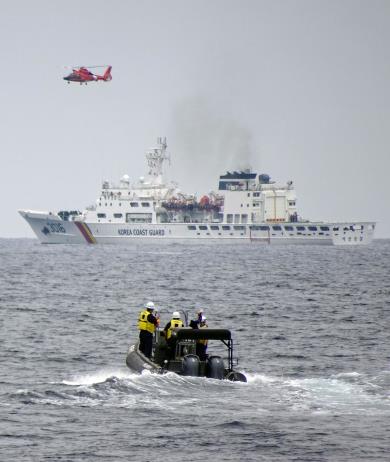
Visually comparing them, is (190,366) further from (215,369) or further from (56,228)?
(56,228)

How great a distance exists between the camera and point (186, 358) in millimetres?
29094

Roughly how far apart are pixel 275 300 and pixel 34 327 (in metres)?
21.6

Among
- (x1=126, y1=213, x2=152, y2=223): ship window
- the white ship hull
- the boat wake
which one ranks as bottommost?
the boat wake

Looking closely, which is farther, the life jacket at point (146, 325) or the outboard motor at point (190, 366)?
the life jacket at point (146, 325)

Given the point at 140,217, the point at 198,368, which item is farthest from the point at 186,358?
the point at 140,217

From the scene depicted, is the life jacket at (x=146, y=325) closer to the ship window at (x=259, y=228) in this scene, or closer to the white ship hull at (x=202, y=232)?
the white ship hull at (x=202, y=232)

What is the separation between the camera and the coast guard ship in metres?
172

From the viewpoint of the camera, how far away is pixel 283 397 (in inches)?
1088

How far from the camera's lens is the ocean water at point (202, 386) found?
22391 millimetres

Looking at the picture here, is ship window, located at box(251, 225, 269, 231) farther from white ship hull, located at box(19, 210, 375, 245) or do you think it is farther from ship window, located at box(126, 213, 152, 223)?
A: ship window, located at box(126, 213, 152, 223)

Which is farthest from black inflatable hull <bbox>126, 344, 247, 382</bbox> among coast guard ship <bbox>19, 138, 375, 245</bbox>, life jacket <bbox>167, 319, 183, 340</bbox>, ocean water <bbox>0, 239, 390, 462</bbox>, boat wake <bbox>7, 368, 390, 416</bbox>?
coast guard ship <bbox>19, 138, 375, 245</bbox>

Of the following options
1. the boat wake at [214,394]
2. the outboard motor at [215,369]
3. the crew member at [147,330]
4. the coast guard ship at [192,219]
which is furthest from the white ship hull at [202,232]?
the outboard motor at [215,369]

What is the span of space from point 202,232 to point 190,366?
147612 millimetres

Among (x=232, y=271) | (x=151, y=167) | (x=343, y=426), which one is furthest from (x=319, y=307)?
(x=151, y=167)
